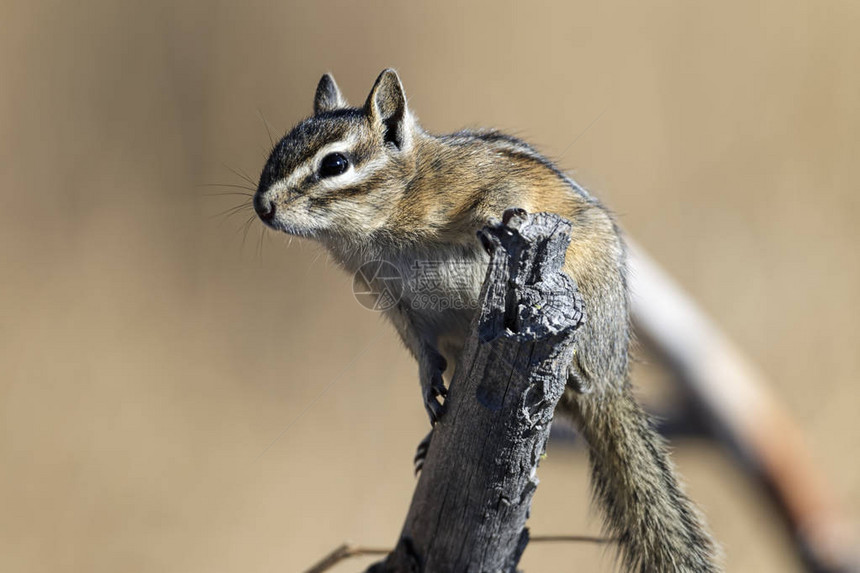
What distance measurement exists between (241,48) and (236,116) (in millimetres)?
497

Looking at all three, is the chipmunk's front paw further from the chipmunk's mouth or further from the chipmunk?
the chipmunk's mouth

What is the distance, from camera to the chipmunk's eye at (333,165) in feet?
8.73

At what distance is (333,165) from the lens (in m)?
2.68

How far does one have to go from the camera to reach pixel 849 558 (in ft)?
15.6

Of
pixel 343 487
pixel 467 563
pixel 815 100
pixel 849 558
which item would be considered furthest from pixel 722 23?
pixel 467 563

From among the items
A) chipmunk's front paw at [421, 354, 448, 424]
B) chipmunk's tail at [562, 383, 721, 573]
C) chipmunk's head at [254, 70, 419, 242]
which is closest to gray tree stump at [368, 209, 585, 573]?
chipmunk's front paw at [421, 354, 448, 424]

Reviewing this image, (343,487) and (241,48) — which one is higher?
(241,48)

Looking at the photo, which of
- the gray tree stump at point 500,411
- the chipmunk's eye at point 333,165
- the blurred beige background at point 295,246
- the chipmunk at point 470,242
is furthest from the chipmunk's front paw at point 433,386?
the blurred beige background at point 295,246

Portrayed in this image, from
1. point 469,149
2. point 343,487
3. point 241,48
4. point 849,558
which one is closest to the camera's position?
point 469,149

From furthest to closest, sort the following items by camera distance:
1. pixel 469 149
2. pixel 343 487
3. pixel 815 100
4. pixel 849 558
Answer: pixel 815 100 → pixel 343 487 → pixel 849 558 → pixel 469 149

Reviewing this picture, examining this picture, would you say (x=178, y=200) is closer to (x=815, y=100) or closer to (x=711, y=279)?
(x=711, y=279)

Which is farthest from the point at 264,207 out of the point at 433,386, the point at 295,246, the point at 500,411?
the point at 295,246

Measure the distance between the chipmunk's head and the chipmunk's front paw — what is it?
1.65ft

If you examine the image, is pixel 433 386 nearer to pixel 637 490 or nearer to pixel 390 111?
pixel 637 490
